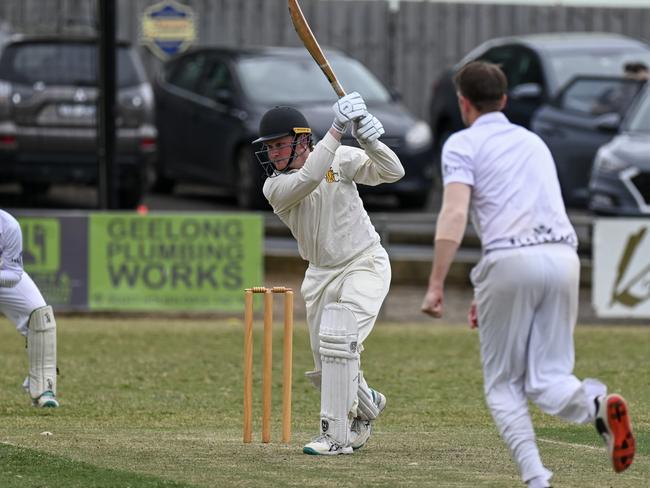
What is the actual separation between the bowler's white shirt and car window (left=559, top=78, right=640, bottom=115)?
12.6 m

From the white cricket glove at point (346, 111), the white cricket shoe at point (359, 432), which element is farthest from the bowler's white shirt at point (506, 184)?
the white cricket shoe at point (359, 432)

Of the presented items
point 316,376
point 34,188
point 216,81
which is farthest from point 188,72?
point 316,376

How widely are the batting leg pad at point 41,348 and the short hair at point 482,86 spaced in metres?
4.47

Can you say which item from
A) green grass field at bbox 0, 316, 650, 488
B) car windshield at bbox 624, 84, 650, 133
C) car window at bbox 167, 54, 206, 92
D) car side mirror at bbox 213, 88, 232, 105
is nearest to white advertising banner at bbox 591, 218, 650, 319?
green grass field at bbox 0, 316, 650, 488

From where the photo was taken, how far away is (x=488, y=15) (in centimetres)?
2708

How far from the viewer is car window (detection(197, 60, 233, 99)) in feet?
68.1

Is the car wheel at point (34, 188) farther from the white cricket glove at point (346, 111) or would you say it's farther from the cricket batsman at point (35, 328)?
the white cricket glove at point (346, 111)

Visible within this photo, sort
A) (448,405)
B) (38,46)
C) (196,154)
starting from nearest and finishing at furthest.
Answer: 1. (448,405)
2. (38,46)
3. (196,154)

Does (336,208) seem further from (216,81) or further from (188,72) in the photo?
(188,72)

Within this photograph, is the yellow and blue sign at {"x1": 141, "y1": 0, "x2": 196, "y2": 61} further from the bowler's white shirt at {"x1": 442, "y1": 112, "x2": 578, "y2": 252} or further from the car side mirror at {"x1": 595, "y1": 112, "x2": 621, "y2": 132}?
the bowler's white shirt at {"x1": 442, "y1": 112, "x2": 578, "y2": 252}

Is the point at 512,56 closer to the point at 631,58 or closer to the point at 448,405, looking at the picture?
the point at 631,58

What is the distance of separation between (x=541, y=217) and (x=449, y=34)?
66.3 feet

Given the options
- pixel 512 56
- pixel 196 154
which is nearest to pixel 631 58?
pixel 512 56

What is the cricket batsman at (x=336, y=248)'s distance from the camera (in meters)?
8.36
